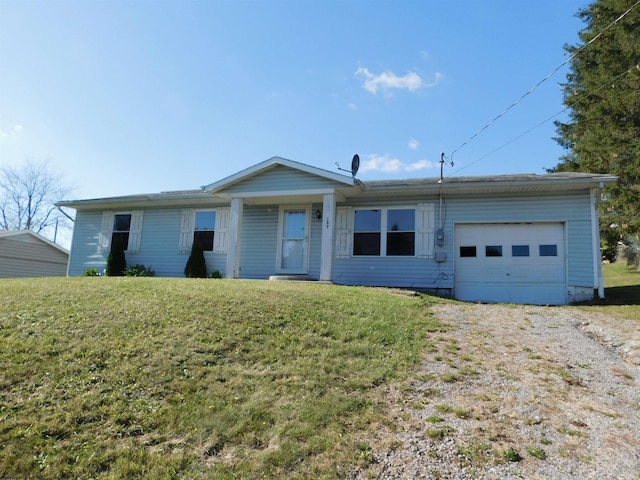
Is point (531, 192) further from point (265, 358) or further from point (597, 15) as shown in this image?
point (597, 15)

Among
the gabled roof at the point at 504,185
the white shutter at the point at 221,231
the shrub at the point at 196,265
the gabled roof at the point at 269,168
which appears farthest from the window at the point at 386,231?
the shrub at the point at 196,265

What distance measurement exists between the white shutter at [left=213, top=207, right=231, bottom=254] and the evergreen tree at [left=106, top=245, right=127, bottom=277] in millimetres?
3287

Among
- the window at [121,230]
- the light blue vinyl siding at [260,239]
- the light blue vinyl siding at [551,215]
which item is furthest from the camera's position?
the window at [121,230]

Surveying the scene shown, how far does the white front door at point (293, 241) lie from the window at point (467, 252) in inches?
173

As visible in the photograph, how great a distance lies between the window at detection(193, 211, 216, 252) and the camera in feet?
44.1

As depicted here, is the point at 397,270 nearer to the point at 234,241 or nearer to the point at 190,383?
the point at 234,241

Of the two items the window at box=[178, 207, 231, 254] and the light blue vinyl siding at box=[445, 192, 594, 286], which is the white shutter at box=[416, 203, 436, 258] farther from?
the window at box=[178, 207, 231, 254]

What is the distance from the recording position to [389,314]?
6.93 meters

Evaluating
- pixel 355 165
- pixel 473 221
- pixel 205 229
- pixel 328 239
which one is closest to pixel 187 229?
pixel 205 229

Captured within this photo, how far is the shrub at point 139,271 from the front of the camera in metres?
13.4

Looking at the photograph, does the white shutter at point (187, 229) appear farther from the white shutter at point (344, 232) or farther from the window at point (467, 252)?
the window at point (467, 252)

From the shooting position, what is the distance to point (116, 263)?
13.7 m

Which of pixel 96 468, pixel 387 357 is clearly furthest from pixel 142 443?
pixel 387 357

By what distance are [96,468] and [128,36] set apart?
9455 millimetres
